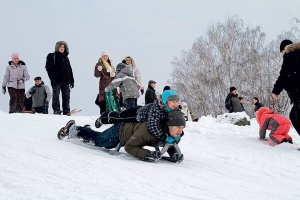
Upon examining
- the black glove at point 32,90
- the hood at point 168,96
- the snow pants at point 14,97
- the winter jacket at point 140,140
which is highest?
the black glove at point 32,90

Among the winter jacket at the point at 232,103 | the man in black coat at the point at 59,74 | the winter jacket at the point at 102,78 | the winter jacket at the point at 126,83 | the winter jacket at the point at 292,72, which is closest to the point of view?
the winter jacket at the point at 292,72

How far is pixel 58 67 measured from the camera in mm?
8164

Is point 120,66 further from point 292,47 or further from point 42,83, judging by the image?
point 42,83

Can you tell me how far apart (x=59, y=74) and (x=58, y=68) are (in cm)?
14

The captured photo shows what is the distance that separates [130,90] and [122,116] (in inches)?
114

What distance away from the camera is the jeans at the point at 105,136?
4.31 meters

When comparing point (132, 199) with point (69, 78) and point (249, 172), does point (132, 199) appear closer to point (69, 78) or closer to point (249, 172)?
point (249, 172)

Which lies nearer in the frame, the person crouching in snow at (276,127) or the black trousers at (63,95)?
the person crouching in snow at (276,127)

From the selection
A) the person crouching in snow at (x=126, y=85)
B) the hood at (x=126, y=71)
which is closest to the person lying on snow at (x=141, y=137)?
the person crouching in snow at (x=126, y=85)

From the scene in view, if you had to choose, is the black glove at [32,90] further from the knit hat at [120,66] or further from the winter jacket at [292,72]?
the winter jacket at [292,72]

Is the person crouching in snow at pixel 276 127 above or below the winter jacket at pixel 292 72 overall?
below

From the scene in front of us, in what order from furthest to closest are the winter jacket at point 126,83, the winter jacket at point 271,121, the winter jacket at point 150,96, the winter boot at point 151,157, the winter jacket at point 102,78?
the winter jacket at point 150,96
the winter jacket at point 102,78
the winter jacket at point 126,83
the winter jacket at point 271,121
the winter boot at point 151,157

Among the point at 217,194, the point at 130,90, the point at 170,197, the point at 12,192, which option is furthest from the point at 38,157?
the point at 130,90

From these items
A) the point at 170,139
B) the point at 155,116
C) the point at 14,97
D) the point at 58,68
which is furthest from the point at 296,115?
the point at 14,97
